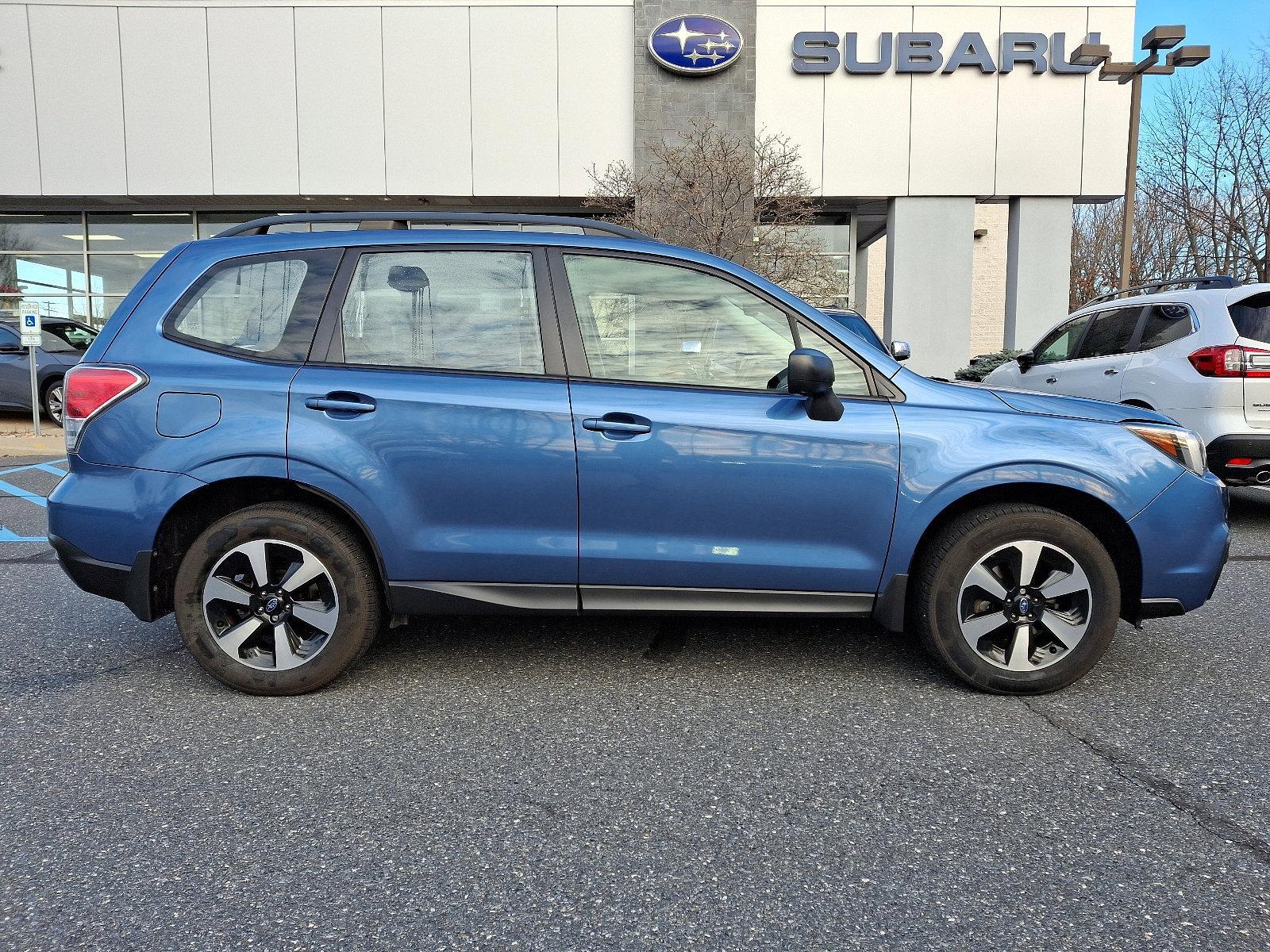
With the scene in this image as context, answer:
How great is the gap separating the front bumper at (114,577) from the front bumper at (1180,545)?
372 centimetres

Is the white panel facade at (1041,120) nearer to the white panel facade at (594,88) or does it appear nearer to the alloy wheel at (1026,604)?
the white panel facade at (594,88)

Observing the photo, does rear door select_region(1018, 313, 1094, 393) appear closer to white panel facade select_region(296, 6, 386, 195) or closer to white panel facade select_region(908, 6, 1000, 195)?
white panel facade select_region(908, 6, 1000, 195)

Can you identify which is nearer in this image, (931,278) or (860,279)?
(931,278)

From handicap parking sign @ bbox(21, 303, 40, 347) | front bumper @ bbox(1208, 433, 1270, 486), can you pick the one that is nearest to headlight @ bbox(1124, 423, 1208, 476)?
front bumper @ bbox(1208, 433, 1270, 486)

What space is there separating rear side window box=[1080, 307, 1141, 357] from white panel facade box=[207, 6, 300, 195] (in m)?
14.7

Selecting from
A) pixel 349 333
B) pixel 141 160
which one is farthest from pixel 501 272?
pixel 141 160

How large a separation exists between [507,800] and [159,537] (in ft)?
5.80

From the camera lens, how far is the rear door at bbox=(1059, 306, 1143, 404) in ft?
25.0

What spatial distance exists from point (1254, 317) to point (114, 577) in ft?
24.0

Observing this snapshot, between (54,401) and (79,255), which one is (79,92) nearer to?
(79,255)

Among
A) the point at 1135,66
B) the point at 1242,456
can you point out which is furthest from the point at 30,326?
the point at 1135,66

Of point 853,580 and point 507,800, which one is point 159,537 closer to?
point 507,800

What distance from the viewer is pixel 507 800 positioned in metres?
2.73

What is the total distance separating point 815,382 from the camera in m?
3.29
